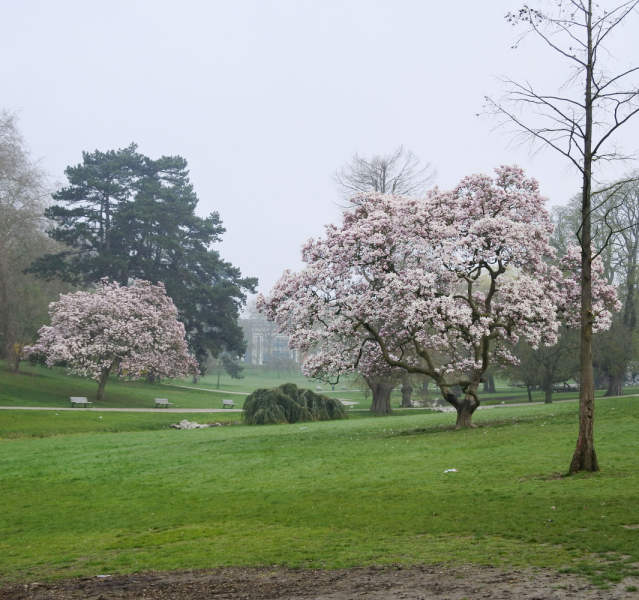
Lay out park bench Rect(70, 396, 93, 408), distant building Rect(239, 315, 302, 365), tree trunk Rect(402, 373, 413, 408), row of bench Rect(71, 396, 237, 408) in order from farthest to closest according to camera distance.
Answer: distant building Rect(239, 315, 302, 365) < tree trunk Rect(402, 373, 413, 408) < row of bench Rect(71, 396, 237, 408) < park bench Rect(70, 396, 93, 408)

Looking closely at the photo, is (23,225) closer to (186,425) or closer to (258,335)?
(186,425)

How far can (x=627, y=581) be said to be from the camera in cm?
648

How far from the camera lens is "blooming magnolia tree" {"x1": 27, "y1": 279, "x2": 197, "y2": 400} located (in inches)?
1718

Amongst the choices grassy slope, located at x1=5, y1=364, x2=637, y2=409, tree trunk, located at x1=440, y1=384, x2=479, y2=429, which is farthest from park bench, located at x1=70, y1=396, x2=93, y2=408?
tree trunk, located at x1=440, y1=384, x2=479, y2=429

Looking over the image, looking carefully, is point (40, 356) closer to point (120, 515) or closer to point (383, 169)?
point (383, 169)

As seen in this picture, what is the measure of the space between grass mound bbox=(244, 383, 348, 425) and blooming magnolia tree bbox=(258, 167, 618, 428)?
1066 centimetres

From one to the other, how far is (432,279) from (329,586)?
1404cm

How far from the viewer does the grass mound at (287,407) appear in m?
33.0

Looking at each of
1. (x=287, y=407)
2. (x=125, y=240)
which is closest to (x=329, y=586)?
(x=287, y=407)

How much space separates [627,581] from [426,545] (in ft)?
9.58

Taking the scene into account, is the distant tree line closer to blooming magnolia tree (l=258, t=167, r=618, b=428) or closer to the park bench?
the park bench

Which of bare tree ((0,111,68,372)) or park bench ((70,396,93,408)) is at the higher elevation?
bare tree ((0,111,68,372))

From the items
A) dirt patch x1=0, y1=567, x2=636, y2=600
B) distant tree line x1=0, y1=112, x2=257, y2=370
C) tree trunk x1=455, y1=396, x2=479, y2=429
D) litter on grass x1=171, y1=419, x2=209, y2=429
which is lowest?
litter on grass x1=171, y1=419, x2=209, y2=429

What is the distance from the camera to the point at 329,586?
285 inches
